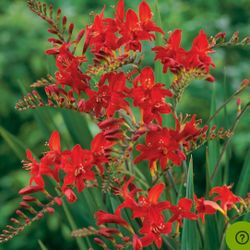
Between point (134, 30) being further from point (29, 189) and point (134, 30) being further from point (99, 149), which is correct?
point (29, 189)

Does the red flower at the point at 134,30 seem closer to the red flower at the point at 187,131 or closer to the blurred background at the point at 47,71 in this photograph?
the red flower at the point at 187,131

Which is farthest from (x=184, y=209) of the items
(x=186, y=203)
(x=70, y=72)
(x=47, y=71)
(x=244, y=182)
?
(x=47, y=71)

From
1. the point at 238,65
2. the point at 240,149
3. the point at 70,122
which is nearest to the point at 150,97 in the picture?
the point at 70,122

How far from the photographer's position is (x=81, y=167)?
1.44 meters

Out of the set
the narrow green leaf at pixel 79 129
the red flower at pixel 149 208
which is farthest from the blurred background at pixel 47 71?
the red flower at pixel 149 208

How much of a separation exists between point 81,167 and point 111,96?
15cm

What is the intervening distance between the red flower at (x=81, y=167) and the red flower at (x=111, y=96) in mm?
93

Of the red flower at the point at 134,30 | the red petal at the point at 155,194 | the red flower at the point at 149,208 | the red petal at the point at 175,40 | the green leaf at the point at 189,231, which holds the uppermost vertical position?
the red flower at the point at 134,30

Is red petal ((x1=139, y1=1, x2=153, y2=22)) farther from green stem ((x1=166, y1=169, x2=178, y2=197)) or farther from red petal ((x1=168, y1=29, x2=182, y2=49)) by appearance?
green stem ((x1=166, y1=169, x2=178, y2=197))

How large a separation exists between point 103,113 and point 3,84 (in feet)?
7.10

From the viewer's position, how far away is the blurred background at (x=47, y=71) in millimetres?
3357

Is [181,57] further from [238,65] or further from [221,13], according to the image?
[221,13]

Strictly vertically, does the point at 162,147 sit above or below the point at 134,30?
below

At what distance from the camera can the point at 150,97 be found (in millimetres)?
1466
